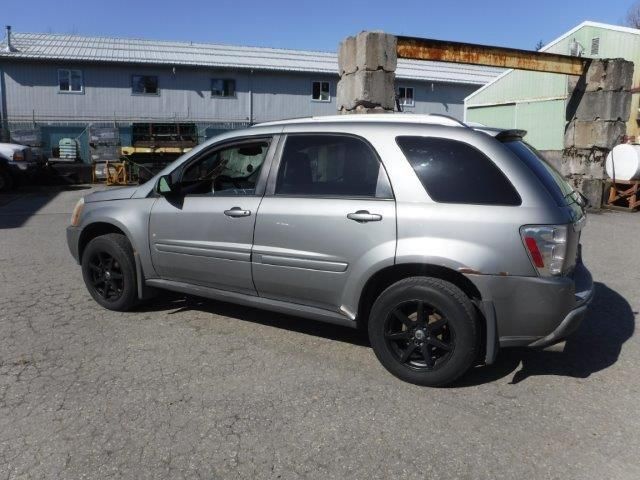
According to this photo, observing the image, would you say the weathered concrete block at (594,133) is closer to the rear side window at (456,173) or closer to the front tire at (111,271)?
the rear side window at (456,173)

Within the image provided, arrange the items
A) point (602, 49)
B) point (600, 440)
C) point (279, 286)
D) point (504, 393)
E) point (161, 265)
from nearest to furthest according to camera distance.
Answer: point (600, 440)
point (504, 393)
point (279, 286)
point (161, 265)
point (602, 49)

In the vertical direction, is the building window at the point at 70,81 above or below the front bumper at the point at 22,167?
above

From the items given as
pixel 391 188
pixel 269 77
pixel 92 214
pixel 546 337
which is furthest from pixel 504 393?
pixel 269 77

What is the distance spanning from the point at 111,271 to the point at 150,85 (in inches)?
1077

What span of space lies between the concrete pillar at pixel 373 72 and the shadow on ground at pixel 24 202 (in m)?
7.04

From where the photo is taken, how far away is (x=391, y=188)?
3795 millimetres

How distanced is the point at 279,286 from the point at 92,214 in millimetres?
2189

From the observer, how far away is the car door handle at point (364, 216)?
12.3ft

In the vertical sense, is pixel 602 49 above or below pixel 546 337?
above

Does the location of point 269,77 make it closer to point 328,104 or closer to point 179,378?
point 328,104

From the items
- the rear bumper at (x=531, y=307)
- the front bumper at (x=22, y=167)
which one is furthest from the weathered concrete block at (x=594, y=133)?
the front bumper at (x=22, y=167)

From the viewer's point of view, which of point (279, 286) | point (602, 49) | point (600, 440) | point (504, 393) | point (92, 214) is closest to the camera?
point (600, 440)

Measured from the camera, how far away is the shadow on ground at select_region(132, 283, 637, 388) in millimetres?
4035

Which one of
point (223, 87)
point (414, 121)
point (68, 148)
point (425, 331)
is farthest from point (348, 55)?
point (223, 87)
